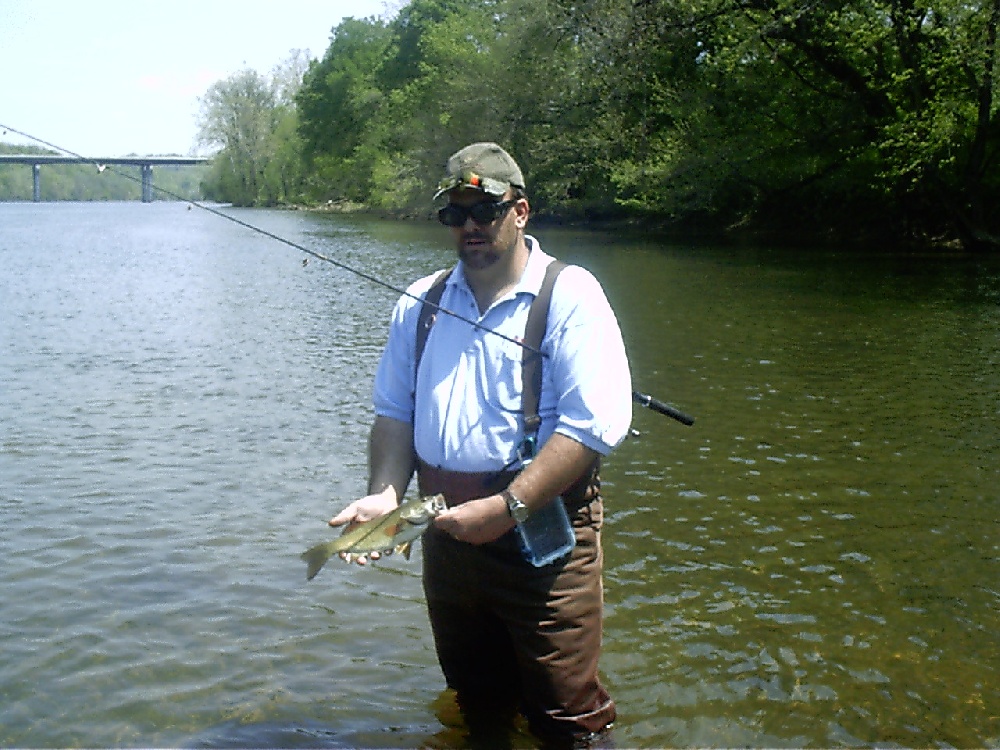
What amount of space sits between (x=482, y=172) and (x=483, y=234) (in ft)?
0.72

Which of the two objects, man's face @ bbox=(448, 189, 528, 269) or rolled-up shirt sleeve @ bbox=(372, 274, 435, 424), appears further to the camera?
rolled-up shirt sleeve @ bbox=(372, 274, 435, 424)

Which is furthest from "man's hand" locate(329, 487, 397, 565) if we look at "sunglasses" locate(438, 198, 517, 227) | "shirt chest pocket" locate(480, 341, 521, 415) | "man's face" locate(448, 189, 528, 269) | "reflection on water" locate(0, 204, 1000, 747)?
"reflection on water" locate(0, 204, 1000, 747)

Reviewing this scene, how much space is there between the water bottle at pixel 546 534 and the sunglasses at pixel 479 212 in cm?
103

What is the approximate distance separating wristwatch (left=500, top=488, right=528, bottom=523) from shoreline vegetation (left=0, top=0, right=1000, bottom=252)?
2807cm

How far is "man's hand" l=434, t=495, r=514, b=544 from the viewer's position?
3688 mm

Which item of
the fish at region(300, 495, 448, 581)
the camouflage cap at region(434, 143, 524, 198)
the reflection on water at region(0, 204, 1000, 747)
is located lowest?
the reflection on water at region(0, 204, 1000, 747)

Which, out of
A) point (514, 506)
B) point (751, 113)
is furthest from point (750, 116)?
point (514, 506)

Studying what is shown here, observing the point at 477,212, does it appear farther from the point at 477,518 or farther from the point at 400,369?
the point at 477,518

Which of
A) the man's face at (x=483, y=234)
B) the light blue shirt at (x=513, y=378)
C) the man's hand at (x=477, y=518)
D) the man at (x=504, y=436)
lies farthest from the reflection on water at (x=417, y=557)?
the man's face at (x=483, y=234)

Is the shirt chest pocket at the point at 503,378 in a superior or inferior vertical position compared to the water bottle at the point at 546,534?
superior

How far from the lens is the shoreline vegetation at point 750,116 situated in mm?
32125

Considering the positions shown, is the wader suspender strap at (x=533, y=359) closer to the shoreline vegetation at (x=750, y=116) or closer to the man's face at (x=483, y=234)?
the man's face at (x=483, y=234)

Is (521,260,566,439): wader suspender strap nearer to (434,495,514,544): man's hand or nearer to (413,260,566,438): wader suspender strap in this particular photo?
(413,260,566,438): wader suspender strap

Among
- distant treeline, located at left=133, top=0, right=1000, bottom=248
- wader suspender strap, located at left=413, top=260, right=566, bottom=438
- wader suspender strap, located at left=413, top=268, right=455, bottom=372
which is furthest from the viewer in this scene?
distant treeline, located at left=133, top=0, right=1000, bottom=248
